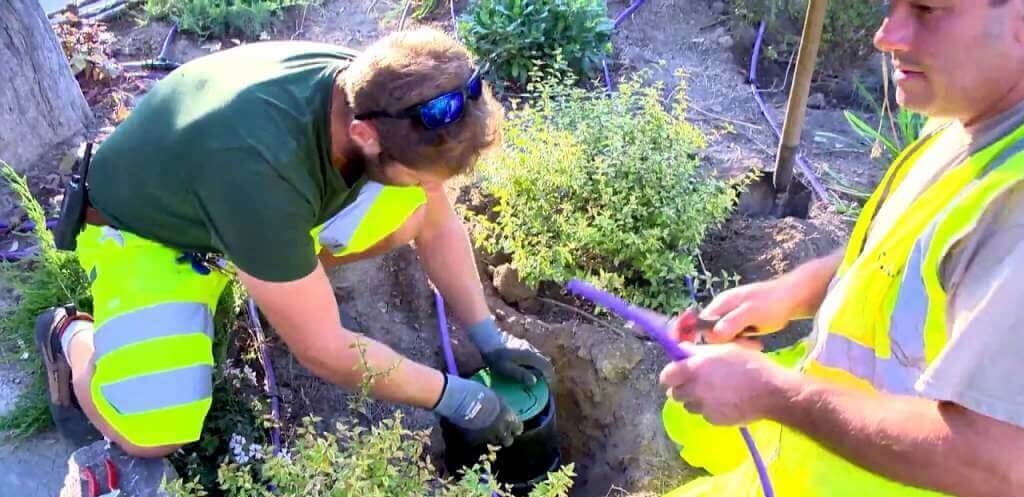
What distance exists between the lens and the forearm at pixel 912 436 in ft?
4.21

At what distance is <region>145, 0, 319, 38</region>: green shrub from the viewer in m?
4.51

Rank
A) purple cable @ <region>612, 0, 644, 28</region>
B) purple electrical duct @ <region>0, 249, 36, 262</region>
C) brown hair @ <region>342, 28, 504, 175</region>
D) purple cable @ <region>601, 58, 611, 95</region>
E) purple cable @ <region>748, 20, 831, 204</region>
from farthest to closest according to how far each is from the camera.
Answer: purple cable @ <region>612, 0, 644, 28</region>, purple cable @ <region>601, 58, 611, 95</region>, purple cable @ <region>748, 20, 831, 204</region>, purple electrical duct @ <region>0, 249, 36, 262</region>, brown hair @ <region>342, 28, 504, 175</region>

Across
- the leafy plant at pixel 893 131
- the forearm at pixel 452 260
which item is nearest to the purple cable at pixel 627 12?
the leafy plant at pixel 893 131

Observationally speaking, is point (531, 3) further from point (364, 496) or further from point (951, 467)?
point (951, 467)

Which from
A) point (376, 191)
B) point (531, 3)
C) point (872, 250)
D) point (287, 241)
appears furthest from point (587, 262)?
point (531, 3)

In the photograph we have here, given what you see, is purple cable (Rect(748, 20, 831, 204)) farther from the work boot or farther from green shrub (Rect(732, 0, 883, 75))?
the work boot

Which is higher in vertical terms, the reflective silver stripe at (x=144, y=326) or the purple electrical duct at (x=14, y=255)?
the reflective silver stripe at (x=144, y=326)

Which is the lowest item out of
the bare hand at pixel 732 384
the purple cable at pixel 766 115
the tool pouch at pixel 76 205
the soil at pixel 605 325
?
the soil at pixel 605 325

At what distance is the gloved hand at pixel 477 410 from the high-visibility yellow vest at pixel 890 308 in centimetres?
74

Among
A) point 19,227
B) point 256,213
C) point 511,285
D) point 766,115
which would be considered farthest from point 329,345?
point 766,115

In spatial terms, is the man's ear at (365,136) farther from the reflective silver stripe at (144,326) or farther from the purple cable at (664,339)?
the reflective silver stripe at (144,326)

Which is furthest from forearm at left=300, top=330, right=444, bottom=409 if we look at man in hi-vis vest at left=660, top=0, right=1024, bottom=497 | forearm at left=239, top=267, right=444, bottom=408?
man in hi-vis vest at left=660, top=0, right=1024, bottom=497

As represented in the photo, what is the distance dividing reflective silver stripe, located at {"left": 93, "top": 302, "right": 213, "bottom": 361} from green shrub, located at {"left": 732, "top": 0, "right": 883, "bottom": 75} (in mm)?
3020

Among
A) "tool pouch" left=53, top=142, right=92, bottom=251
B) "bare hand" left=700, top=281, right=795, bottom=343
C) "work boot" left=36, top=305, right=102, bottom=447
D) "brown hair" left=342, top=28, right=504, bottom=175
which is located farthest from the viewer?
"work boot" left=36, top=305, right=102, bottom=447
